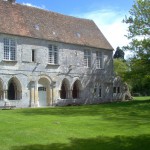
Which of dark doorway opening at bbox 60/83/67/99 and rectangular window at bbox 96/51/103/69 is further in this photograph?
rectangular window at bbox 96/51/103/69

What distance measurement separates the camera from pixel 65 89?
1580 inches

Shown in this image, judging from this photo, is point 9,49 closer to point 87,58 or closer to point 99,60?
point 87,58

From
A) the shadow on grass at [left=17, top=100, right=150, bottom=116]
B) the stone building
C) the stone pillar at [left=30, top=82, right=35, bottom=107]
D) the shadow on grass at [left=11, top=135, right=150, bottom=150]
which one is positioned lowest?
the shadow on grass at [left=11, top=135, right=150, bottom=150]

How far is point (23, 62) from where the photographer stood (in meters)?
34.6

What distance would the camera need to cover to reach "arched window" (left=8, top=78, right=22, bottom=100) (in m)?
34.3

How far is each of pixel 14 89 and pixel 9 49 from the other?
13.2 ft

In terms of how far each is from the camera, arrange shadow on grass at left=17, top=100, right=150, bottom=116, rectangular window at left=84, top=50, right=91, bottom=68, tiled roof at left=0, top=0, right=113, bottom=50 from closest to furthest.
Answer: shadow on grass at left=17, top=100, right=150, bottom=116
tiled roof at left=0, top=0, right=113, bottom=50
rectangular window at left=84, top=50, right=91, bottom=68

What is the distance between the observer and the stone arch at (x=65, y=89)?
3959 centimetres

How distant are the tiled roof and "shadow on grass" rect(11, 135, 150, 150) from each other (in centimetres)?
2136

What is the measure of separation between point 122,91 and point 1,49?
21.6m

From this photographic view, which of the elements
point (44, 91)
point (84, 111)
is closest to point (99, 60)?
point (44, 91)

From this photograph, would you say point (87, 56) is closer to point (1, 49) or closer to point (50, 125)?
point (1, 49)

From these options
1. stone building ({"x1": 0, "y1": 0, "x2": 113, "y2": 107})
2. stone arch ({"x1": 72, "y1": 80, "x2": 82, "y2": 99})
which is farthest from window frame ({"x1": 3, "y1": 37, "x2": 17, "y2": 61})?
stone arch ({"x1": 72, "y1": 80, "x2": 82, "y2": 99})

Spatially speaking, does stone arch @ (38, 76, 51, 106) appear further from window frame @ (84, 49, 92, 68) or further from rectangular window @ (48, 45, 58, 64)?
window frame @ (84, 49, 92, 68)
